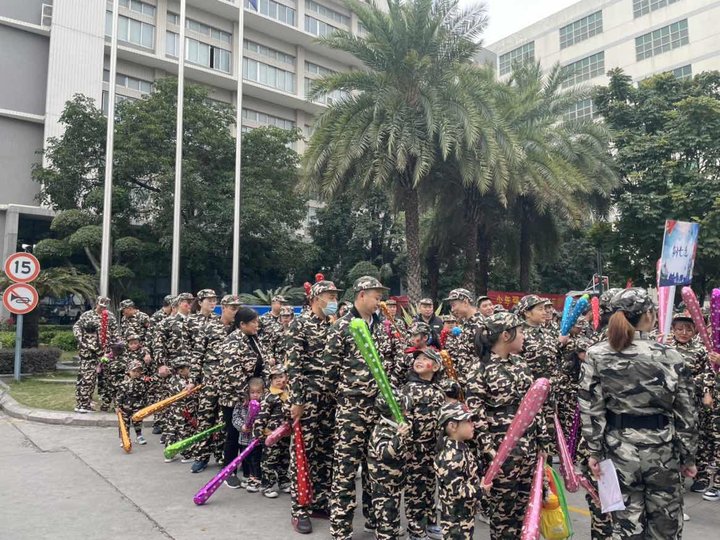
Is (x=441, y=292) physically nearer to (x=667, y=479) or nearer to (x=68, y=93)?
(x=68, y=93)

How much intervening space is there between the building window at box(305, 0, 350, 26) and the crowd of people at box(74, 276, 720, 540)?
36398mm

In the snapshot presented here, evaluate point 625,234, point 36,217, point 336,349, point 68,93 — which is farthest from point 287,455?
point 68,93

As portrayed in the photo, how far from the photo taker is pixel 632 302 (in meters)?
3.40

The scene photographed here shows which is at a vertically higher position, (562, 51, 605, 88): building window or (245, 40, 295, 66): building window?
(562, 51, 605, 88): building window

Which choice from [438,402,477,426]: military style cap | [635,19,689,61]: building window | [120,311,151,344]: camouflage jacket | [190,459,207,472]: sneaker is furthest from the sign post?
[635,19,689,61]: building window

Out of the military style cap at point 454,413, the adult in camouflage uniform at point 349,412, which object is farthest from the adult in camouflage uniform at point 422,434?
the adult in camouflage uniform at point 349,412

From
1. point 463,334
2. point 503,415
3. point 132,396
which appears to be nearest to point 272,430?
point 463,334

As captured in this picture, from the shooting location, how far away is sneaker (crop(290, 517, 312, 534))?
4598 mm

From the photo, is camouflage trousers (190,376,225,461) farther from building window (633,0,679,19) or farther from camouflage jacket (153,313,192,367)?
building window (633,0,679,19)

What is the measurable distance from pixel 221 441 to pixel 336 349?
2.91m

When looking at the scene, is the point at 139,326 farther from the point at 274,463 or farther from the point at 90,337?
the point at 274,463

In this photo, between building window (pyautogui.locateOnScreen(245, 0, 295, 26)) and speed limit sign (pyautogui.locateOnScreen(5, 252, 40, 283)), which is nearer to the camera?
speed limit sign (pyautogui.locateOnScreen(5, 252, 40, 283))

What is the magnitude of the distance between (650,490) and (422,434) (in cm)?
154

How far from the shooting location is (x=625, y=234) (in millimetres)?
20234
